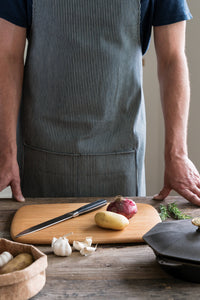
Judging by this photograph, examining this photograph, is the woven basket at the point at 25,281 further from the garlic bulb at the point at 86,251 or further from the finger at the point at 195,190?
the finger at the point at 195,190

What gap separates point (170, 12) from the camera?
1.45m

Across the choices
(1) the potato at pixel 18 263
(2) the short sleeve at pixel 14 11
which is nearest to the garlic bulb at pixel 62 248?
(1) the potato at pixel 18 263

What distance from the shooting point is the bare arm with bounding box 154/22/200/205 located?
4.40ft

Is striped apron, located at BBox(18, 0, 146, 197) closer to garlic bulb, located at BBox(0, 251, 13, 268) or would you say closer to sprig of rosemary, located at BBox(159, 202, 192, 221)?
sprig of rosemary, located at BBox(159, 202, 192, 221)

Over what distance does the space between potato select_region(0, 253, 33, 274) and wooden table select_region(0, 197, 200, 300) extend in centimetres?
6

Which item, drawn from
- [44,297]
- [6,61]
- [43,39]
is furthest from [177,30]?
[44,297]

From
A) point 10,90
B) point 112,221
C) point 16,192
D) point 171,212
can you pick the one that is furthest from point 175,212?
point 10,90

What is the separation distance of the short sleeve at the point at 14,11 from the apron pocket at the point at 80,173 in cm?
45

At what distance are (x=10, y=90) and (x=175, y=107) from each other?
570 mm

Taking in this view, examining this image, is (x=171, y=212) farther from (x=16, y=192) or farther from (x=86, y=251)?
(x=16, y=192)

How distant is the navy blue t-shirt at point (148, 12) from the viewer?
1.42 meters

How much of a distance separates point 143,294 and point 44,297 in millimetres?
177

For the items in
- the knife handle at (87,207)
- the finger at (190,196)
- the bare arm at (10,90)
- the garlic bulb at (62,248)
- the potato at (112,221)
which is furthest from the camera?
the bare arm at (10,90)

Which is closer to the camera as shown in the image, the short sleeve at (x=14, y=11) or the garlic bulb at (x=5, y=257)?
the garlic bulb at (x=5, y=257)
